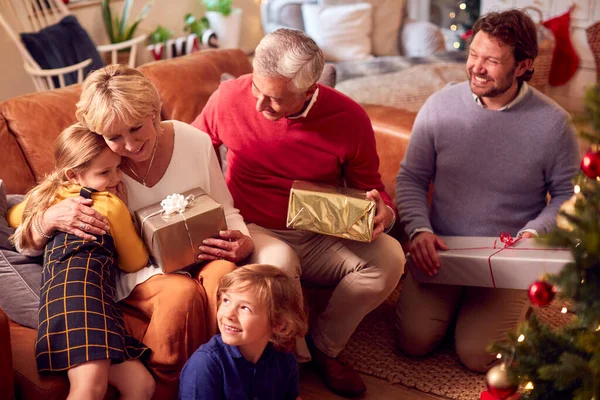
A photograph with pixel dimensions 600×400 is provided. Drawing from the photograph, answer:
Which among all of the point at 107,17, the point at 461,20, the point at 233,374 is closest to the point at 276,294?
the point at 233,374

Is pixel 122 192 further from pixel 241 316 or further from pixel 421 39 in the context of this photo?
pixel 421 39

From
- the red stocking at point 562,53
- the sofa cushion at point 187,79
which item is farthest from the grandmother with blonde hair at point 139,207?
the red stocking at point 562,53

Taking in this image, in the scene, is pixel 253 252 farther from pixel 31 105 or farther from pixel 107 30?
pixel 107 30

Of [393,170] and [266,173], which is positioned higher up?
[266,173]

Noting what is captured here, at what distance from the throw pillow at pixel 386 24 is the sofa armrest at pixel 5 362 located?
375 cm

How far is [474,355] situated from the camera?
2.32 meters

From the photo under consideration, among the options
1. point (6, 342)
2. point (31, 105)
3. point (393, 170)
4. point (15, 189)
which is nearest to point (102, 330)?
point (6, 342)

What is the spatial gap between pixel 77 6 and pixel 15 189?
240 cm

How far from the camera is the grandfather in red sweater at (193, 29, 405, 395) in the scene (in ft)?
7.11

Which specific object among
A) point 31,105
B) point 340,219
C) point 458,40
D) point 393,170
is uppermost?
point 31,105

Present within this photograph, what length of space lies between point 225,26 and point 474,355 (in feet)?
10.5

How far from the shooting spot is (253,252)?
210 cm

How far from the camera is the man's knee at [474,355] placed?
2316 mm

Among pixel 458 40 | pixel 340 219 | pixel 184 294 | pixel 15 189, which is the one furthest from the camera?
pixel 458 40
